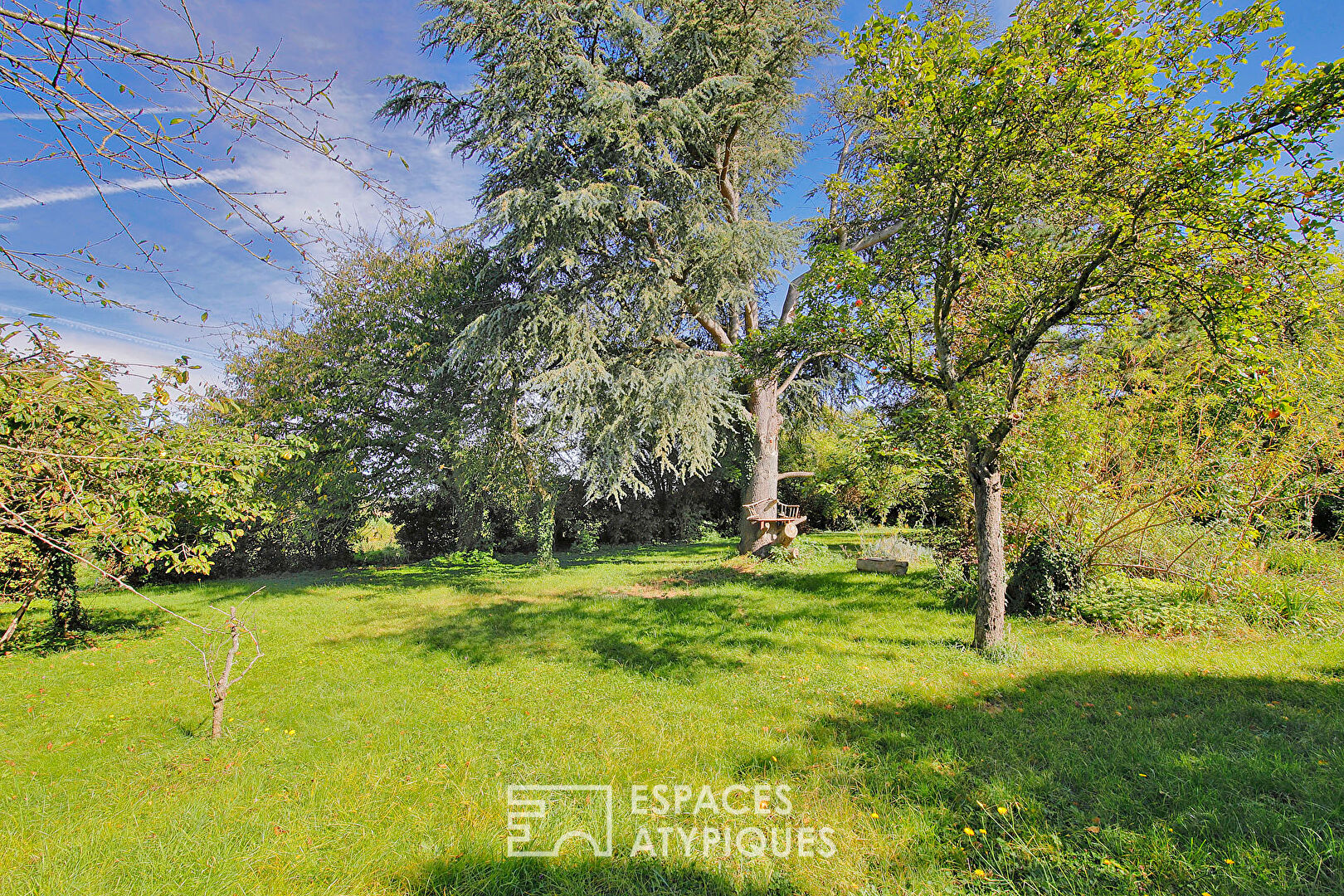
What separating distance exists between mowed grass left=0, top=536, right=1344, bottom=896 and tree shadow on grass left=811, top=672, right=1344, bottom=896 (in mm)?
17

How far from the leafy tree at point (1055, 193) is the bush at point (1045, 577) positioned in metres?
1.74

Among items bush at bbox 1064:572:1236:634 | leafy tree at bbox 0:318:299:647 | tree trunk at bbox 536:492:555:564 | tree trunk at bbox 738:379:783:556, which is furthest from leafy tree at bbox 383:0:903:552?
bush at bbox 1064:572:1236:634

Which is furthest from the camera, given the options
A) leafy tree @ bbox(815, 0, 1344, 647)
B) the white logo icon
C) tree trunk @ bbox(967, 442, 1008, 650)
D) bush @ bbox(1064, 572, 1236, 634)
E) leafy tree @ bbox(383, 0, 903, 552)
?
leafy tree @ bbox(383, 0, 903, 552)

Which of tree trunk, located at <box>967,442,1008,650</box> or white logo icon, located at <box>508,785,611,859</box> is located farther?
tree trunk, located at <box>967,442,1008,650</box>

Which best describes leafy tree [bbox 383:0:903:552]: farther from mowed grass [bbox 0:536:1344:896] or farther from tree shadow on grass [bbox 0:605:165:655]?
tree shadow on grass [bbox 0:605:165:655]

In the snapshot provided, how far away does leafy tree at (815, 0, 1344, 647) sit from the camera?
4.32m

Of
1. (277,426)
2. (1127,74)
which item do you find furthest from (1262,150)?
(277,426)

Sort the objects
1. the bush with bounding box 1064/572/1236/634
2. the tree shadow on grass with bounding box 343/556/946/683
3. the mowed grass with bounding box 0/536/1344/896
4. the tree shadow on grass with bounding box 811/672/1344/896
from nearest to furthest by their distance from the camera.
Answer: the tree shadow on grass with bounding box 811/672/1344/896 → the mowed grass with bounding box 0/536/1344/896 → the bush with bounding box 1064/572/1236/634 → the tree shadow on grass with bounding box 343/556/946/683

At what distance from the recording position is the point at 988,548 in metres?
5.84

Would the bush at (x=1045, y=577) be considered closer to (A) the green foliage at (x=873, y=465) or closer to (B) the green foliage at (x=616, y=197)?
(A) the green foliage at (x=873, y=465)

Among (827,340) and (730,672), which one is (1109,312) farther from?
(730,672)

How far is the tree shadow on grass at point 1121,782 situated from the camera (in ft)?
8.14

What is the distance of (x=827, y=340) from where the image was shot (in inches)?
247

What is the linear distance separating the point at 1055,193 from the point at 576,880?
684 cm
